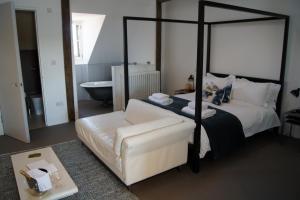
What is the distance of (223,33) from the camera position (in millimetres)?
4613

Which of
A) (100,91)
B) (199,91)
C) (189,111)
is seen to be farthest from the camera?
(100,91)

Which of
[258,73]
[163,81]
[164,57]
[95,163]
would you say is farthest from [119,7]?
[95,163]

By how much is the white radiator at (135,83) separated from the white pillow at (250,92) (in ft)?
6.67

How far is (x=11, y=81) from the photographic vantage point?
12.6ft

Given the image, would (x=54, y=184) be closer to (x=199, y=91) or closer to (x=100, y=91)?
(x=199, y=91)

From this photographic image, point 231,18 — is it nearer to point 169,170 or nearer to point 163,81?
point 163,81

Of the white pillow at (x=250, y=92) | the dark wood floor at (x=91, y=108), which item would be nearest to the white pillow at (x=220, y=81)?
the white pillow at (x=250, y=92)

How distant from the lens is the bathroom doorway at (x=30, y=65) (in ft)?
16.3

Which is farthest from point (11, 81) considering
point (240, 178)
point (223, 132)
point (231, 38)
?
point (231, 38)

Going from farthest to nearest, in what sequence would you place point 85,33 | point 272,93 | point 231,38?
point 85,33 < point 231,38 < point 272,93

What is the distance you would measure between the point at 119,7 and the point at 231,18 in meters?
2.35

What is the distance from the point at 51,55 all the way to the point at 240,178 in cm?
369

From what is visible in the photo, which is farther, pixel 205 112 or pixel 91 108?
pixel 91 108

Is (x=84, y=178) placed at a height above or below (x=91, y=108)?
below
